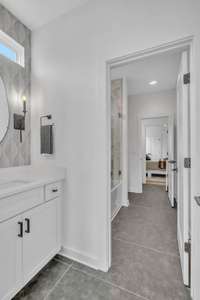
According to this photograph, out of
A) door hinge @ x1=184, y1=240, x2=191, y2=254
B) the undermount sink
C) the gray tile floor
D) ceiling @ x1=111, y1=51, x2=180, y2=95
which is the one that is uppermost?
ceiling @ x1=111, y1=51, x2=180, y2=95

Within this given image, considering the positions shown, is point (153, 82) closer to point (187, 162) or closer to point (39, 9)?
point (39, 9)

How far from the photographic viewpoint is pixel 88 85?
1.60 m

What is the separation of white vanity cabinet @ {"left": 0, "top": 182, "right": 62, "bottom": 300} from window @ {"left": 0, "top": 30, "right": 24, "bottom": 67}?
1.67m

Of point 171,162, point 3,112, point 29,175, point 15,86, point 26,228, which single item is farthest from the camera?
point 171,162

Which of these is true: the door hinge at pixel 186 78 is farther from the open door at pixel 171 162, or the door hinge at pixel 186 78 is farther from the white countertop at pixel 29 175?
the open door at pixel 171 162

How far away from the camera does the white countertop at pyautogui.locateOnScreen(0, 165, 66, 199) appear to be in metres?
1.52

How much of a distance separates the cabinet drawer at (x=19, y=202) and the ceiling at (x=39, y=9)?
2.02 meters

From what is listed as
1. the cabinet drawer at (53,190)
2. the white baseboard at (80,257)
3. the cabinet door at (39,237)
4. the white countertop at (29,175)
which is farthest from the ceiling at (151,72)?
the white baseboard at (80,257)

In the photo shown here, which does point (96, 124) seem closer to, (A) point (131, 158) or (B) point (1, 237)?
(B) point (1, 237)

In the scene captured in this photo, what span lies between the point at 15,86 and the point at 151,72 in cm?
258

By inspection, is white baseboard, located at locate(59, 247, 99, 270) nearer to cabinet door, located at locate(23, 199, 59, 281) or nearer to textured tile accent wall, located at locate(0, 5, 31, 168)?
cabinet door, located at locate(23, 199, 59, 281)

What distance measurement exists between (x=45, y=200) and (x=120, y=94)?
2.71 m

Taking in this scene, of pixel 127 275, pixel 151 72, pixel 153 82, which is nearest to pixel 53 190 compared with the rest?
pixel 127 275

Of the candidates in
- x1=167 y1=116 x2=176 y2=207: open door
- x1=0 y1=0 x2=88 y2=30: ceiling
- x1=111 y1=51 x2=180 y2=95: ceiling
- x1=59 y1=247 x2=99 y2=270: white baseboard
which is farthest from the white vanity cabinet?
x1=167 y1=116 x2=176 y2=207: open door
